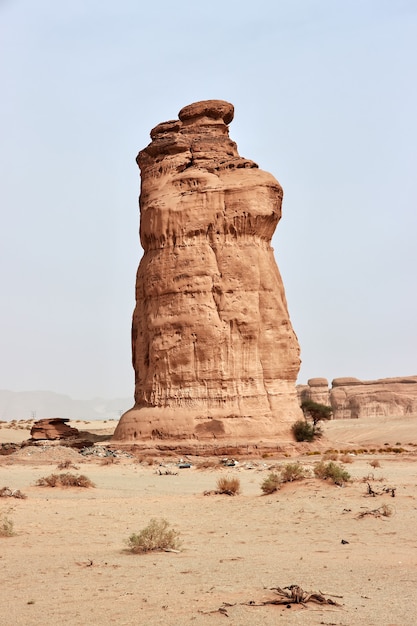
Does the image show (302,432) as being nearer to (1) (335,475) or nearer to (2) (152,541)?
(1) (335,475)

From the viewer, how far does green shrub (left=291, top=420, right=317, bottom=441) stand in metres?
30.0

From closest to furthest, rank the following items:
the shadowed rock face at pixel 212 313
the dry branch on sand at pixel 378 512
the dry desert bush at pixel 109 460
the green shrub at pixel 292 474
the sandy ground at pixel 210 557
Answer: the sandy ground at pixel 210 557 < the dry branch on sand at pixel 378 512 < the green shrub at pixel 292 474 < the dry desert bush at pixel 109 460 < the shadowed rock face at pixel 212 313

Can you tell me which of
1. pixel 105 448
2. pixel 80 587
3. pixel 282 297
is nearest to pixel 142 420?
pixel 105 448

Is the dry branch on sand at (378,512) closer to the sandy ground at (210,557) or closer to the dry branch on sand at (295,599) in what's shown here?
the sandy ground at (210,557)

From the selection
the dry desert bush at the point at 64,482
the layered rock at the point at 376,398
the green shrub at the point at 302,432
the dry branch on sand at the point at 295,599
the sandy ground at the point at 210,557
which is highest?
the layered rock at the point at 376,398

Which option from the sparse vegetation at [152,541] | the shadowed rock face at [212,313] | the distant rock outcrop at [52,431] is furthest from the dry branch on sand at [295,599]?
the distant rock outcrop at [52,431]

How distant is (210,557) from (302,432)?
21.6 meters

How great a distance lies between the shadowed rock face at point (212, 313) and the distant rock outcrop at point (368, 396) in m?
48.7

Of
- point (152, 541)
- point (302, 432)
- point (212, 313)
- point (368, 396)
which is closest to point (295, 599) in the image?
point (152, 541)

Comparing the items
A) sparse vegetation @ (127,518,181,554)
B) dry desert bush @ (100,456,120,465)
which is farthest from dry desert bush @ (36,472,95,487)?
sparse vegetation @ (127,518,181,554)

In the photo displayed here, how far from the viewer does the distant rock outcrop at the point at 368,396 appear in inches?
3118

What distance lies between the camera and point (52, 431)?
121ft

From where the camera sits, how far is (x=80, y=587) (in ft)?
24.3

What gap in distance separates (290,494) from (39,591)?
7.11 m
